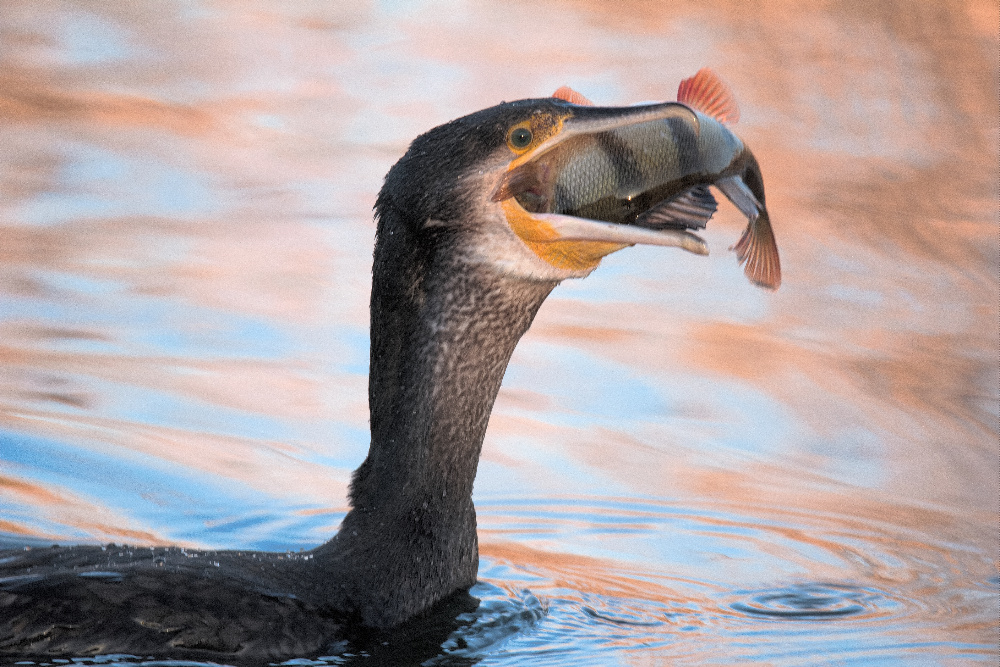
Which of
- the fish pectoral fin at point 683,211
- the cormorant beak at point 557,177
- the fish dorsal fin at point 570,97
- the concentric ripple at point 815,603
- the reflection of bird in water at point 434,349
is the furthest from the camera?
the concentric ripple at point 815,603

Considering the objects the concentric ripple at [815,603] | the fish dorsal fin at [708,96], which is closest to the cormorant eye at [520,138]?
the fish dorsal fin at [708,96]

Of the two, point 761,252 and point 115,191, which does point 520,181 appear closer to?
point 761,252

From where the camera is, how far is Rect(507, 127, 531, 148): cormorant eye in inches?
180

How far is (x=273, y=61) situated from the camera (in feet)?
43.0

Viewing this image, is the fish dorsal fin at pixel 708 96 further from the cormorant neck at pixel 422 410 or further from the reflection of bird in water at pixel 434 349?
the cormorant neck at pixel 422 410

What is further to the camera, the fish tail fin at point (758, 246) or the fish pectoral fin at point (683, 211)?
the fish tail fin at point (758, 246)

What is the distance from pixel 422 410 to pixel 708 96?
123 cm

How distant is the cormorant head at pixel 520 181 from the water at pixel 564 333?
3.79 feet

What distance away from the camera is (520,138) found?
15.0 ft

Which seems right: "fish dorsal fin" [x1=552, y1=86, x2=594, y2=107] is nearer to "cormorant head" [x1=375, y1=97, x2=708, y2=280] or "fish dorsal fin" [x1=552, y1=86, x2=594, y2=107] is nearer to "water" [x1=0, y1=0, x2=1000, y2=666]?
"cormorant head" [x1=375, y1=97, x2=708, y2=280]

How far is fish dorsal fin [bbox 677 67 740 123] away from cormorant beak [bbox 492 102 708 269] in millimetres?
143

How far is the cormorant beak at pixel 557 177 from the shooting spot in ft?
14.8

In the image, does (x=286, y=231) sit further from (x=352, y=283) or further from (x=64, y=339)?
(x=64, y=339)

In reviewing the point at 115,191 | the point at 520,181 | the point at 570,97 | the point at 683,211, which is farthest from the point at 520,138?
the point at 115,191
